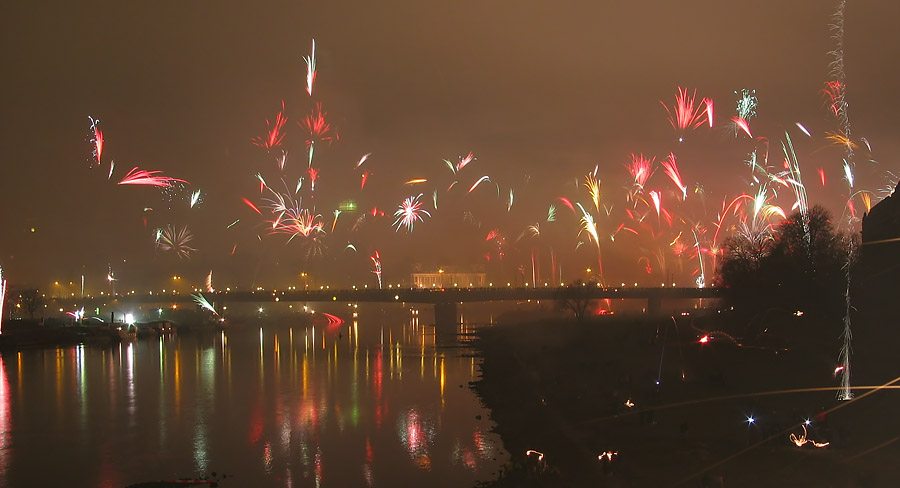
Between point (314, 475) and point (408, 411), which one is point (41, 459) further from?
point (408, 411)

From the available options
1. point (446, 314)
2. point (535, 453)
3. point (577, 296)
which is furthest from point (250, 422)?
point (446, 314)

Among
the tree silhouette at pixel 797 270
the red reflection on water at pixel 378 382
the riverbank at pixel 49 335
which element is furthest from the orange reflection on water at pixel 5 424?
the tree silhouette at pixel 797 270

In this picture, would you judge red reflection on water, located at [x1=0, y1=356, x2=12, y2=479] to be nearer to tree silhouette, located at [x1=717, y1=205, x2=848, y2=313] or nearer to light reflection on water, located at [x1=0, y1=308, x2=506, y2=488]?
light reflection on water, located at [x1=0, y1=308, x2=506, y2=488]

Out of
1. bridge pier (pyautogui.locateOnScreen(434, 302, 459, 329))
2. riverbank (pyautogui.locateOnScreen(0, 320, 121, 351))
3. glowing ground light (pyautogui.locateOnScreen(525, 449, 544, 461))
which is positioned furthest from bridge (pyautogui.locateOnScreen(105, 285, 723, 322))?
glowing ground light (pyautogui.locateOnScreen(525, 449, 544, 461))

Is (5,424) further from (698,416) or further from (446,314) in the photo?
(446,314)

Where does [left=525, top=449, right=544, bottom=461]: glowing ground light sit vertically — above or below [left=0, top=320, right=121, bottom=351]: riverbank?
below

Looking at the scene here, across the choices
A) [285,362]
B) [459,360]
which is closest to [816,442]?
[459,360]
